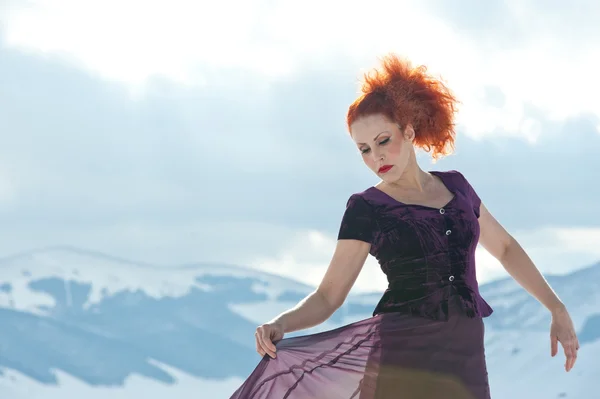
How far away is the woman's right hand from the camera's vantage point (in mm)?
1745

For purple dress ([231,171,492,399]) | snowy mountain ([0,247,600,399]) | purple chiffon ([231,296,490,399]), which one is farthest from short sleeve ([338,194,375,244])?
snowy mountain ([0,247,600,399])

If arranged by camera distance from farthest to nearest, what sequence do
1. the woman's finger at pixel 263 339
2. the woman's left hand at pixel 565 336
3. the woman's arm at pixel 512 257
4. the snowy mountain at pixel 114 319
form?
1. the snowy mountain at pixel 114 319
2. the woman's arm at pixel 512 257
3. the woman's left hand at pixel 565 336
4. the woman's finger at pixel 263 339

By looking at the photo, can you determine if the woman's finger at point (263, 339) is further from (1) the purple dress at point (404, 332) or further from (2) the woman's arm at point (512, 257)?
(2) the woman's arm at point (512, 257)

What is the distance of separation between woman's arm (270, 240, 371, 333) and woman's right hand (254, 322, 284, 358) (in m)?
0.08

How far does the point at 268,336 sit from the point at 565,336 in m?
0.64

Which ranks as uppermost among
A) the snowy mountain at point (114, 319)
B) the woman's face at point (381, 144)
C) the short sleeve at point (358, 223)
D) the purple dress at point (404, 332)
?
the snowy mountain at point (114, 319)

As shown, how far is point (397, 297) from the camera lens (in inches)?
72.1

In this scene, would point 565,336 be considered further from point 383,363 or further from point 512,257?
point 383,363

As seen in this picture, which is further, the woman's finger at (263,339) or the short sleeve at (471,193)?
the short sleeve at (471,193)

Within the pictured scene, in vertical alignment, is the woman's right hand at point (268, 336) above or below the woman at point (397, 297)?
below

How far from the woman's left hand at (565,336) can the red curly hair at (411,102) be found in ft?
1.48

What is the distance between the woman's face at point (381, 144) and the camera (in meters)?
1.88

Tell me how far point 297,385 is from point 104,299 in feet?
27.4

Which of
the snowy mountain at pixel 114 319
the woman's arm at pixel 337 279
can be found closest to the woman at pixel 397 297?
the woman's arm at pixel 337 279
